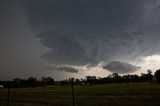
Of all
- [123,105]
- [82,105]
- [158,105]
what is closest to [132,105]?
[123,105]

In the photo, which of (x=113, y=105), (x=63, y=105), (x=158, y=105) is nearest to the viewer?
(x=158, y=105)

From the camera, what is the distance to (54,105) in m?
30.5

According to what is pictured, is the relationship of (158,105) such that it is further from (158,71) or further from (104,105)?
(158,71)

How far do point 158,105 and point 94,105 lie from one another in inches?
287

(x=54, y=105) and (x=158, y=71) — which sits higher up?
(x=158, y=71)

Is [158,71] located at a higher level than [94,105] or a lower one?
higher

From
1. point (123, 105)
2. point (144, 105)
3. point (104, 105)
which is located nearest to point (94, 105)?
point (104, 105)

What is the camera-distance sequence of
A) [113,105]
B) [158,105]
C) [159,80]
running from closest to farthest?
[158,105] → [113,105] → [159,80]

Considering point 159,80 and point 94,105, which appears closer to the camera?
point 94,105

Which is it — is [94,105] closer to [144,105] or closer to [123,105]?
[123,105]

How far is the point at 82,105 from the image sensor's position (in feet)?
97.4

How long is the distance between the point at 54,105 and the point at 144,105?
10.9m

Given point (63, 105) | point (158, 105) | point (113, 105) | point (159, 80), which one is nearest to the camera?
point (158, 105)

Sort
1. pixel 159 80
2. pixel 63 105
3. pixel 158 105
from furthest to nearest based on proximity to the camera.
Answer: pixel 159 80 < pixel 63 105 < pixel 158 105
